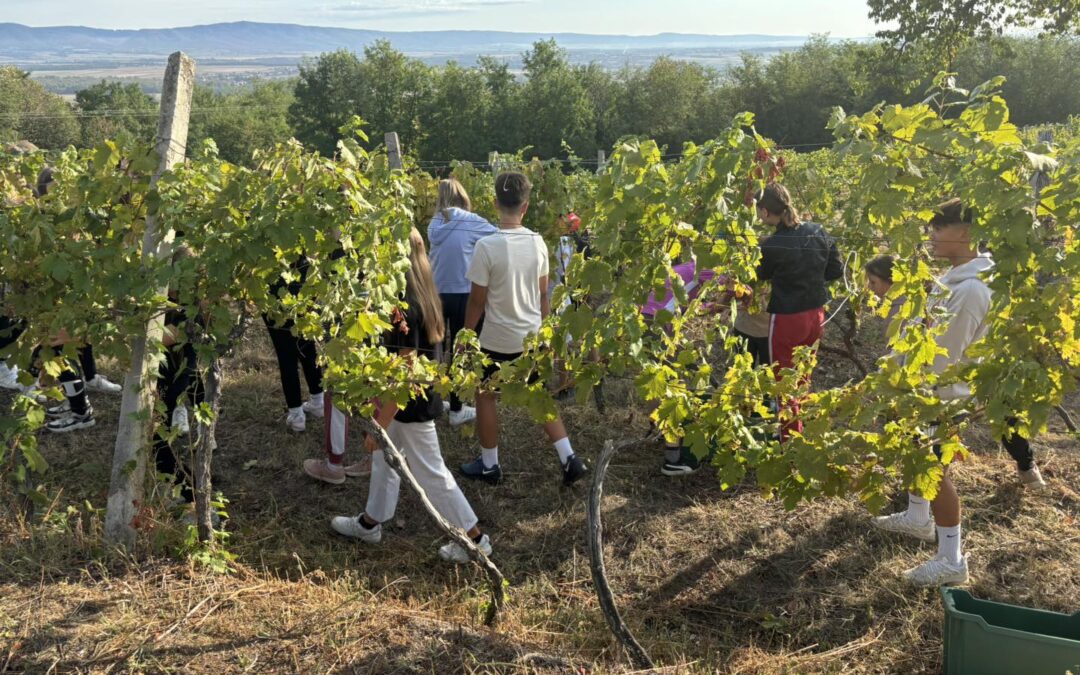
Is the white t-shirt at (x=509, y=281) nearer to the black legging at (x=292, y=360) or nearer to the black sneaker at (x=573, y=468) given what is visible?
the black sneaker at (x=573, y=468)

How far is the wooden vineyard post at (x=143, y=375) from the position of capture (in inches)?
125

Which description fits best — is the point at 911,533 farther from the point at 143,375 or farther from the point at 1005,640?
the point at 143,375

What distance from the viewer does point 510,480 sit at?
4.48 metres

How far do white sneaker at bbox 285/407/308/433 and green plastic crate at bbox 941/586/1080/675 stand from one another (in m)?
3.51

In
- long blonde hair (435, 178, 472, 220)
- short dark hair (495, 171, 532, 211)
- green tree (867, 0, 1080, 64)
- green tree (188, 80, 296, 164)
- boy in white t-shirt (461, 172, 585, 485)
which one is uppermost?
green tree (867, 0, 1080, 64)

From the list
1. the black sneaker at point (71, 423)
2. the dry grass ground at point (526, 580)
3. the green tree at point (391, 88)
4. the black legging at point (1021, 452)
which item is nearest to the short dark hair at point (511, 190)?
the dry grass ground at point (526, 580)

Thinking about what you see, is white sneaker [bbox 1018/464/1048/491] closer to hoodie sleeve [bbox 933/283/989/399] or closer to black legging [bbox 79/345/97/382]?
hoodie sleeve [bbox 933/283/989/399]

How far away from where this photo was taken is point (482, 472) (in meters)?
4.43

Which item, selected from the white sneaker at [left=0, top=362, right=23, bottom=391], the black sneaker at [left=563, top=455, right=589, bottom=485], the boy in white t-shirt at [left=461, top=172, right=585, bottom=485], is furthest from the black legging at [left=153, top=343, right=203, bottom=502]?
the white sneaker at [left=0, top=362, right=23, bottom=391]

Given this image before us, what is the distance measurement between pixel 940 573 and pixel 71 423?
183 inches

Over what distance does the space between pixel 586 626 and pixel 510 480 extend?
1385mm

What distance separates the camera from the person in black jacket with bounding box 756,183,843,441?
3.95 m

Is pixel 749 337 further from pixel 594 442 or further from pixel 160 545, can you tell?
pixel 160 545

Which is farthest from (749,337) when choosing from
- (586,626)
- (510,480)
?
(586,626)
